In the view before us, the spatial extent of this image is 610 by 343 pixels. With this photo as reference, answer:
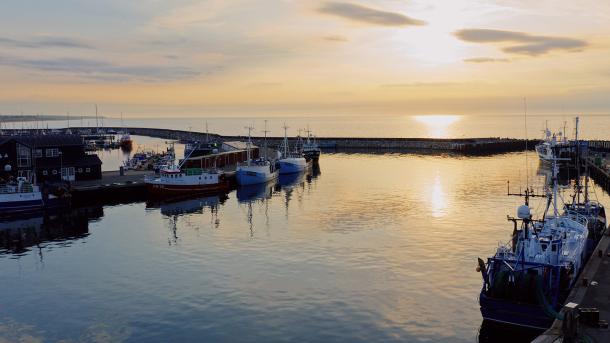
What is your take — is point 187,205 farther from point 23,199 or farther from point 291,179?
point 291,179

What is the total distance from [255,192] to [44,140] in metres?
34.8

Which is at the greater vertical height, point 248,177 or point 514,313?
point 248,177

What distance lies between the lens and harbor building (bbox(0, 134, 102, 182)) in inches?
3152

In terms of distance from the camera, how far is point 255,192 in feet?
299

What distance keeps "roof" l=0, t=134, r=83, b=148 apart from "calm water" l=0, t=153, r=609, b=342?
698 inches

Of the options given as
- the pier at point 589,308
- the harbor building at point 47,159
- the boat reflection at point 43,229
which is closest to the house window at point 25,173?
the harbor building at point 47,159

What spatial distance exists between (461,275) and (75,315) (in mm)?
27451

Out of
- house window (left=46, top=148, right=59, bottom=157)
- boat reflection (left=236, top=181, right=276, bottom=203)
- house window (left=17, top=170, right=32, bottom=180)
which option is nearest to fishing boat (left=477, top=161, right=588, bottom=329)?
boat reflection (left=236, top=181, right=276, bottom=203)

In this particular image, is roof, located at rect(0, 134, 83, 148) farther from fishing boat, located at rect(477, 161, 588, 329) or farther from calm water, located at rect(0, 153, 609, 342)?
fishing boat, located at rect(477, 161, 588, 329)

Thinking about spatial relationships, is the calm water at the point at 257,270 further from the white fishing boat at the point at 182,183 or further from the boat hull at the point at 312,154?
the boat hull at the point at 312,154

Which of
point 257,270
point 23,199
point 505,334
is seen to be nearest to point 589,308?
point 505,334

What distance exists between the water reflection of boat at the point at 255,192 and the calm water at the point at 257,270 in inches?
131

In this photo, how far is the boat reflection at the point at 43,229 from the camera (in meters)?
54.2

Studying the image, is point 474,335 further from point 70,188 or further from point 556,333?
point 70,188
